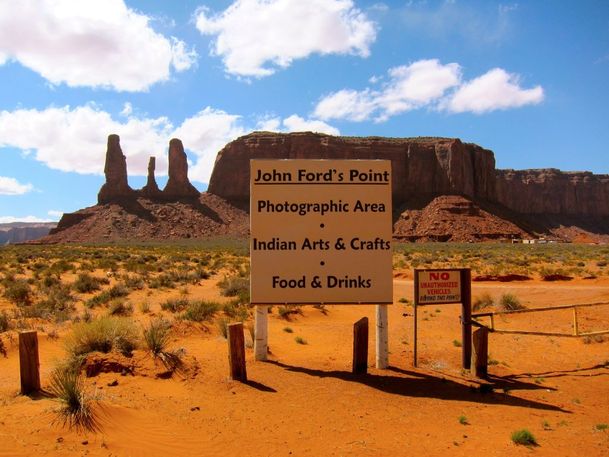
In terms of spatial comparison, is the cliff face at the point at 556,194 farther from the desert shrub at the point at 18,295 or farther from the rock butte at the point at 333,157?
the desert shrub at the point at 18,295

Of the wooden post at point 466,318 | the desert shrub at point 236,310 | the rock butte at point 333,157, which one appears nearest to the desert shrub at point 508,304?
the wooden post at point 466,318

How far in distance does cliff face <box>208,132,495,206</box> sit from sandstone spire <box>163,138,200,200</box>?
8338 mm

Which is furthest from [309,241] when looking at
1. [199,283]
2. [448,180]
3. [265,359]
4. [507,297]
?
[448,180]

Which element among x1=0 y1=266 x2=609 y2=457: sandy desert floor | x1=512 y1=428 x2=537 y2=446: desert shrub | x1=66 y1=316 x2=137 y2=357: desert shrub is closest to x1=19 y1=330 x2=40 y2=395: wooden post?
x1=0 y1=266 x2=609 y2=457: sandy desert floor

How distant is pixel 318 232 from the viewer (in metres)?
8.80

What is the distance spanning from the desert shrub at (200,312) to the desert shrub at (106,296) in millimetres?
3737

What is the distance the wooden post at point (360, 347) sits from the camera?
334 inches

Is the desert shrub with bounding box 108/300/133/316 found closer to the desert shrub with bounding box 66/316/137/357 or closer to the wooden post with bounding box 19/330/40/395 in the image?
the desert shrub with bounding box 66/316/137/357

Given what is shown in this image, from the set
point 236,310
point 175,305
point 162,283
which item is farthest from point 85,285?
point 236,310

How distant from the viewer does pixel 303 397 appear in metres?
7.26

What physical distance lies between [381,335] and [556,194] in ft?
557

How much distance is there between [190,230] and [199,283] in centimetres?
7721

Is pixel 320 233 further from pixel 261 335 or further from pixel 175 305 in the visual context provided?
pixel 175 305

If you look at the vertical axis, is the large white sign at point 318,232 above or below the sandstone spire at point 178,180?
below
